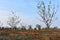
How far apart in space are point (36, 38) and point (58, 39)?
1.43 meters

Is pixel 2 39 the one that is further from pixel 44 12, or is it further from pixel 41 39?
pixel 44 12

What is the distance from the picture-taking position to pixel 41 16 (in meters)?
39.0

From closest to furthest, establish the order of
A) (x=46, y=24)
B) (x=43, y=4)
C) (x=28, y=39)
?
(x=28, y=39) → (x=46, y=24) → (x=43, y=4)

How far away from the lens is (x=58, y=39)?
13000 millimetres

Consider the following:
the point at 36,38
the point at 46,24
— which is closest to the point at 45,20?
the point at 46,24

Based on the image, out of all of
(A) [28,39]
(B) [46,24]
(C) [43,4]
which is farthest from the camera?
(C) [43,4]

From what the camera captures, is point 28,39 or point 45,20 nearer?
point 28,39

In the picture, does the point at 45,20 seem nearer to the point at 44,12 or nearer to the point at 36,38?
the point at 44,12

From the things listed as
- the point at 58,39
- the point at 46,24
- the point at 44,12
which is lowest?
Result: the point at 58,39

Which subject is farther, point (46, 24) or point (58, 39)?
point (46, 24)

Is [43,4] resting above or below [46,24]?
above

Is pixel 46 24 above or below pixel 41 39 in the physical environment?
above

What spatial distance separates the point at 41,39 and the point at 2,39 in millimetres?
2495

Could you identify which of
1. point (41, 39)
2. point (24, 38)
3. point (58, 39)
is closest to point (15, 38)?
point (24, 38)
